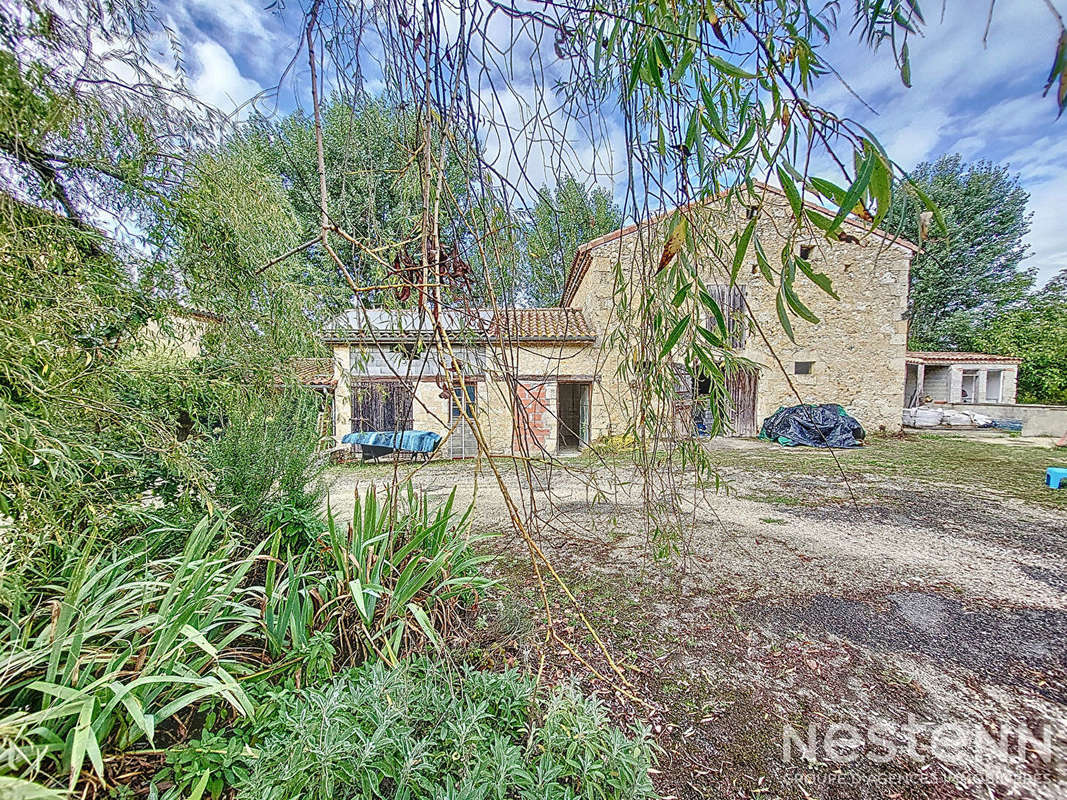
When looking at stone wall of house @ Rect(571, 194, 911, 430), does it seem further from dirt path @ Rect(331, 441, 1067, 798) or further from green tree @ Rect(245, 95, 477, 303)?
green tree @ Rect(245, 95, 477, 303)

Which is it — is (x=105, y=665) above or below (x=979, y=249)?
below

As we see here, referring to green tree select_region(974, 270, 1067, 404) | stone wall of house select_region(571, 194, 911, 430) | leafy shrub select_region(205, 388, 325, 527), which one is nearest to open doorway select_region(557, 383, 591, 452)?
stone wall of house select_region(571, 194, 911, 430)

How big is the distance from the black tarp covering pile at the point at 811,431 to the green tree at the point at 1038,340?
1358cm

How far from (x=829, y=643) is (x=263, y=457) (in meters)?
3.16

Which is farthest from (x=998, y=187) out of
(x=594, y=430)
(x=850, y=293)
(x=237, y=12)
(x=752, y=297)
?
(x=237, y=12)

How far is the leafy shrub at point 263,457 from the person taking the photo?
2.29m

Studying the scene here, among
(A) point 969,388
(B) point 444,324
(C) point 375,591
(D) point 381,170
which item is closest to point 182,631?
(C) point 375,591

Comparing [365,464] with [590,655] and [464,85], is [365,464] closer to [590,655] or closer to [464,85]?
[590,655]

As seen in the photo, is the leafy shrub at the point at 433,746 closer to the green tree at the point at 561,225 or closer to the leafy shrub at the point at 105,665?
the leafy shrub at the point at 105,665

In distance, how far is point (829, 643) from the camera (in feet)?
6.51

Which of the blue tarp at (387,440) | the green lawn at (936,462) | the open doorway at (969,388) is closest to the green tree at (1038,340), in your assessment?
the open doorway at (969,388)

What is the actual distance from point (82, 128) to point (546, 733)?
9.72 ft

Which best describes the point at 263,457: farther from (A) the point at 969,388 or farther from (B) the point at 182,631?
(A) the point at 969,388

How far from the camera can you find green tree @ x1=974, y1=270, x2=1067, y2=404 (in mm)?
14984
